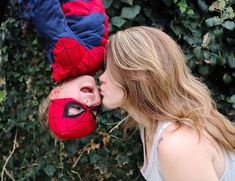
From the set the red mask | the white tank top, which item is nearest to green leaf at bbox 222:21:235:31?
the white tank top

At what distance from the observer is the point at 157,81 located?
159 cm

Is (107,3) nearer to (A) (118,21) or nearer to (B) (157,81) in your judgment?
(A) (118,21)

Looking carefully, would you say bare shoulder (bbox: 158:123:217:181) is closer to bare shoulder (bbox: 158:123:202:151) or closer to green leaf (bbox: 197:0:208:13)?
bare shoulder (bbox: 158:123:202:151)

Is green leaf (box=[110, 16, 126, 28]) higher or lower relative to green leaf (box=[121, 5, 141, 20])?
lower

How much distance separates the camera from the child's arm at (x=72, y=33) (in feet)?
5.31

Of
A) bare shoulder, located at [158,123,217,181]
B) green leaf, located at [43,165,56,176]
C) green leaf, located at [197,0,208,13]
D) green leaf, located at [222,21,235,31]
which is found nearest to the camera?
bare shoulder, located at [158,123,217,181]

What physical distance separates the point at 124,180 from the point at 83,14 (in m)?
1.14

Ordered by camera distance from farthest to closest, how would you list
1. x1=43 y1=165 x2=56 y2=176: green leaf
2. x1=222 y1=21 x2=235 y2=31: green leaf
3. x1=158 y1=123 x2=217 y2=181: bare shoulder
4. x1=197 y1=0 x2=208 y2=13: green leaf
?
x1=43 y1=165 x2=56 y2=176: green leaf, x1=197 y1=0 x2=208 y2=13: green leaf, x1=222 y1=21 x2=235 y2=31: green leaf, x1=158 y1=123 x2=217 y2=181: bare shoulder

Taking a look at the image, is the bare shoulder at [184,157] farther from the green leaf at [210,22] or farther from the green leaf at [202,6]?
the green leaf at [202,6]

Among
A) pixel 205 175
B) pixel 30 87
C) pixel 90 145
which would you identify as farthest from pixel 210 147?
pixel 30 87

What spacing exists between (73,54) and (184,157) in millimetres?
447

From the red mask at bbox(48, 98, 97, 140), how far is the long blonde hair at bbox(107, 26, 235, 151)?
0.14 m

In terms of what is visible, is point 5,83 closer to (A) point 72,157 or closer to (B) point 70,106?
(A) point 72,157

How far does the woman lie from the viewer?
5.03 feet
